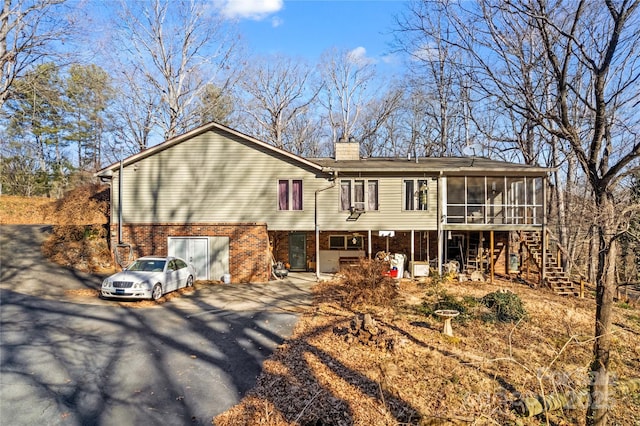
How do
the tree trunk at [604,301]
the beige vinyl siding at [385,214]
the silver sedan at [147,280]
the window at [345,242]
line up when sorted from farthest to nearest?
the window at [345,242]
the beige vinyl siding at [385,214]
the silver sedan at [147,280]
the tree trunk at [604,301]

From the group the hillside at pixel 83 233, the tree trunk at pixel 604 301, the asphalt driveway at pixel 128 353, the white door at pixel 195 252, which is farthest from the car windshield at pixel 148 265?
the tree trunk at pixel 604 301

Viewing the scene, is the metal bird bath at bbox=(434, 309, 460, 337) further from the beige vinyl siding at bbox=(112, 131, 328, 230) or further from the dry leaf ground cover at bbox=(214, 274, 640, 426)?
the beige vinyl siding at bbox=(112, 131, 328, 230)

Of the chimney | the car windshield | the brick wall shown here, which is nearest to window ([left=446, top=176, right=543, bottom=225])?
the chimney

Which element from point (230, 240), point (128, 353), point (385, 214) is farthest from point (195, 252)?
point (128, 353)

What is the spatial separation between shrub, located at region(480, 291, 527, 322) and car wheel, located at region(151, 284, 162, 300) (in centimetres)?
1067

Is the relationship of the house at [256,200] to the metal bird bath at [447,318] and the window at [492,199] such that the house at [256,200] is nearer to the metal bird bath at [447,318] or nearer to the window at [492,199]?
the window at [492,199]

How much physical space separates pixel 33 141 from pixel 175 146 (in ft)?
84.6

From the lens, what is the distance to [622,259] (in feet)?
77.5

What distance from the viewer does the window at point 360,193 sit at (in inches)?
707

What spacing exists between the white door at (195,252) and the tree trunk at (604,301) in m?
14.8

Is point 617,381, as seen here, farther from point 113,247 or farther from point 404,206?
point 113,247

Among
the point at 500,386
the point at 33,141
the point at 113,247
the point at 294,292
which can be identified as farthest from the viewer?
the point at 33,141

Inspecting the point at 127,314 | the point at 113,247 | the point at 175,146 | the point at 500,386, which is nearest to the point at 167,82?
the point at 175,146

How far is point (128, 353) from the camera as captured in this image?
8039mm
